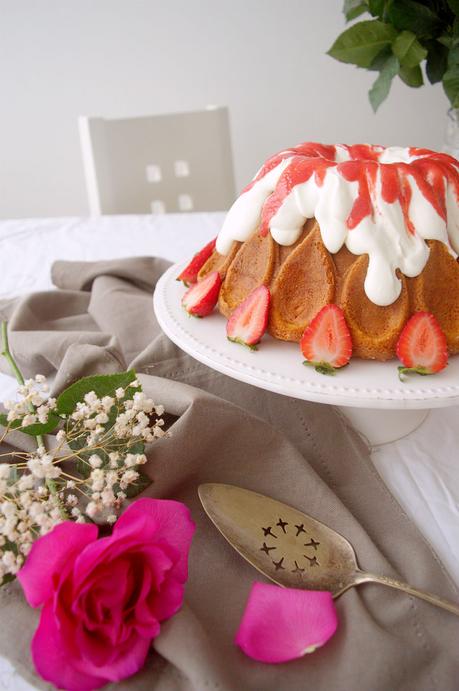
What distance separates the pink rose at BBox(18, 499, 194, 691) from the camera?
0.56 metres

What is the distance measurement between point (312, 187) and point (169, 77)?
258cm

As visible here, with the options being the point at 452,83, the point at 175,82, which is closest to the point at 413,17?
the point at 452,83

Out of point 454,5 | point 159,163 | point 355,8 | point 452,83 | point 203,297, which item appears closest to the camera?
point 203,297

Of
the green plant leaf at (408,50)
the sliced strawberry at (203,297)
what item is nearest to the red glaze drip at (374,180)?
the sliced strawberry at (203,297)

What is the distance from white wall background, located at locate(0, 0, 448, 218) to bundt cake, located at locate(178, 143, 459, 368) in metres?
2.43

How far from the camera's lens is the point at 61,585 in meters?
0.57

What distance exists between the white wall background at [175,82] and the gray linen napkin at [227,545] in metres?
2.38

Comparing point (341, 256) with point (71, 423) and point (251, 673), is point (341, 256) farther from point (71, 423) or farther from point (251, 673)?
point (251, 673)

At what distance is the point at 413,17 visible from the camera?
1.50 meters

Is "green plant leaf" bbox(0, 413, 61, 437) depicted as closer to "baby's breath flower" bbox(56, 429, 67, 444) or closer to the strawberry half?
"baby's breath flower" bbox(56, 429, 67, 444)

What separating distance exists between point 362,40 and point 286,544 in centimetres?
134

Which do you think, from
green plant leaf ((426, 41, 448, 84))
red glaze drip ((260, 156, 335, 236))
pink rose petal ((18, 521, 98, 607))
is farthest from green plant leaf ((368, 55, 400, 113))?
pink rose petal ((18, 521, 98, 607))

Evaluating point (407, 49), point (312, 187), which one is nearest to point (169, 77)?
point (407, 49)

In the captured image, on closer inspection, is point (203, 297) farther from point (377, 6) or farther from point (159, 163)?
point (159, 163)
